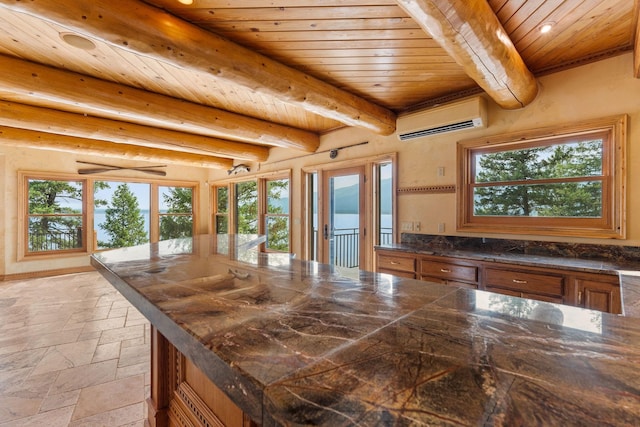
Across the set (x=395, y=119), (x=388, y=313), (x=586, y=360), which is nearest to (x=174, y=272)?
(x=388, y=313)

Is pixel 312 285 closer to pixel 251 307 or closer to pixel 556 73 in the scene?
pixel 251 307

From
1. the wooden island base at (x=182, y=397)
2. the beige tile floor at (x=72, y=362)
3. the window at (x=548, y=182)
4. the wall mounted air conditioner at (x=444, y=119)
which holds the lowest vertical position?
the beige tile floor at (x=72, y=362)

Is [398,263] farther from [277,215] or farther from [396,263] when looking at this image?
[277,215]

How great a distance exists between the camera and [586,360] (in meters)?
0.66

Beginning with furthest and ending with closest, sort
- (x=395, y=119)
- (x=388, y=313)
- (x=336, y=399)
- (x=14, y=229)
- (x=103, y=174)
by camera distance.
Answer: (x=103, y=174), (x=14, y=229), (x=395, y=119), (x=388, y=313), (x=336, y=399)

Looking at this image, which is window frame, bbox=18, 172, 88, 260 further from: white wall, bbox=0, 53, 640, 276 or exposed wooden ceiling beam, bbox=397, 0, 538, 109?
exposed wooden ceiling beam, bbox=397, 0, 538, 109

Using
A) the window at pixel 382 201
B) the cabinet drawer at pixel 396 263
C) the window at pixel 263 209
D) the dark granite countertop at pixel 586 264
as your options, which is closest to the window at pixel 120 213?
the window at pixel 263 209

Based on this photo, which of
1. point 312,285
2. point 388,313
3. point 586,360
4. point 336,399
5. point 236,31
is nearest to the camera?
point 336,399

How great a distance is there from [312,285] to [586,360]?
889mm

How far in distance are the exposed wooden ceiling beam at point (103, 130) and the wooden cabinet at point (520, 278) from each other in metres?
3.54

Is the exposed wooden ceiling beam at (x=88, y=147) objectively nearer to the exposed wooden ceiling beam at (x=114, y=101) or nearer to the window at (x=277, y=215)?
the exposed wooden ceiling beam at (x=114, y=101)

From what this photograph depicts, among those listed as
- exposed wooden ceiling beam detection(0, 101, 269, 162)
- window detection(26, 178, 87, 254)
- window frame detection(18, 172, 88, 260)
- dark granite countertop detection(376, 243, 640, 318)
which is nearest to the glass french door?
dark granite countertop detection(376, 243, 640, 318)

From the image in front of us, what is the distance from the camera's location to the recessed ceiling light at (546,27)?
205cm

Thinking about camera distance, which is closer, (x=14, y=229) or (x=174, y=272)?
(x=174, y=272)
